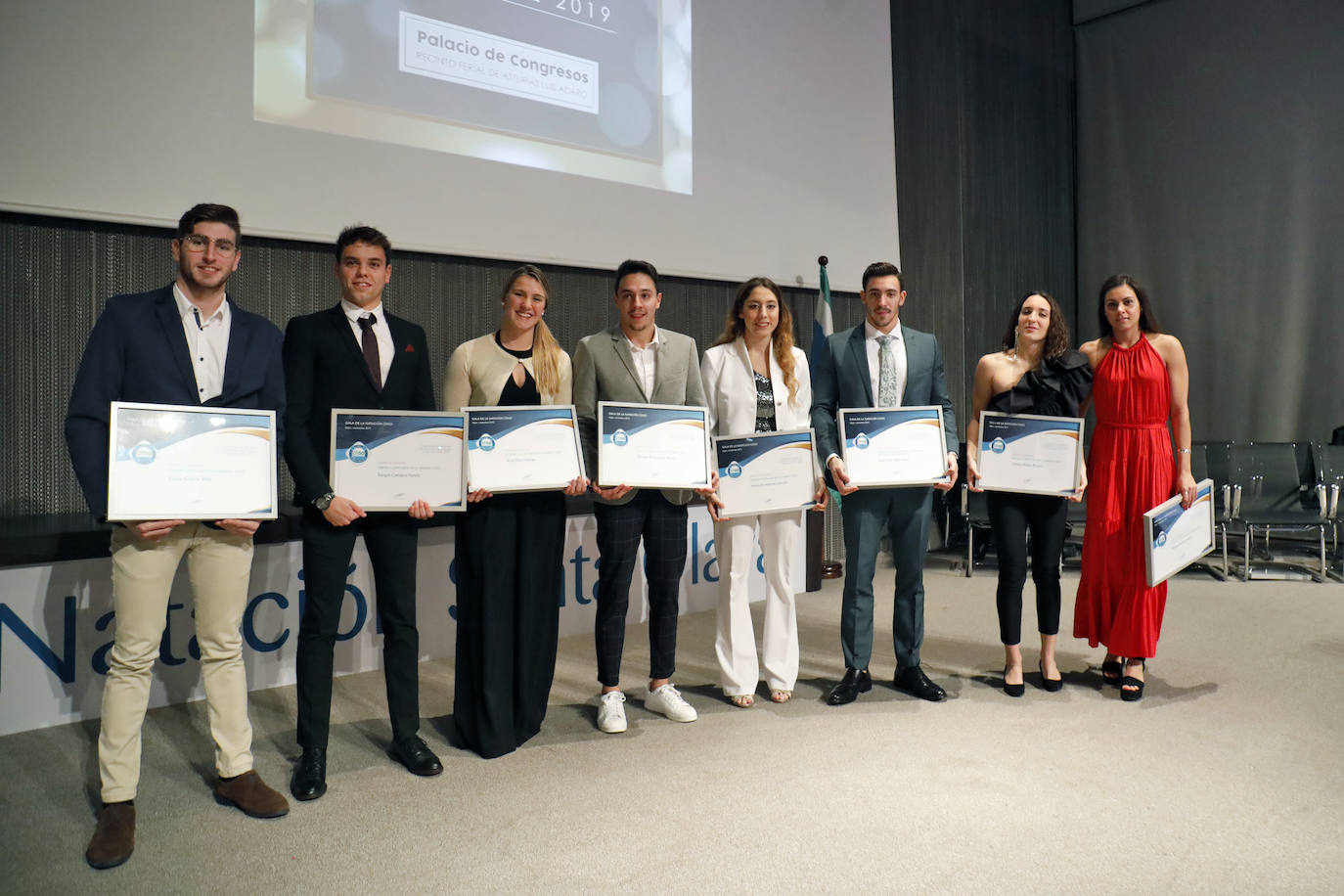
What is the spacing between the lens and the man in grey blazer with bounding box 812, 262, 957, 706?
3150 millimetres

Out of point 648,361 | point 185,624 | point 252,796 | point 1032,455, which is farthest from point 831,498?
point 252,796

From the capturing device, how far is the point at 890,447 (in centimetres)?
306

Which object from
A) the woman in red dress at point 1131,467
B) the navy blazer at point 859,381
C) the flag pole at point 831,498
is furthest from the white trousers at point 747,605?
the flag pole at point 831,498

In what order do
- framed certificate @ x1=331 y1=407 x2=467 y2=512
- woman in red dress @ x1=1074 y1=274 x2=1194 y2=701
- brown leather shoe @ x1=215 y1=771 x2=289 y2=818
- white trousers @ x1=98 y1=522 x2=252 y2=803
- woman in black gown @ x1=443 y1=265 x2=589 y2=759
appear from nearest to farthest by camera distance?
white trousers @ x1=98 y1=522 x2=252 y2=803
brown leather shoe @ x1=215 y1=771 x2=289 y2=818
framed certificate @ x1=331 y1=407 x2=467 y2=512
woman in black gown @ x1=443 y1=265 x2=589 y2=759
woman in red dress @ x1=1074 y1=274 x2=1194 y2=701

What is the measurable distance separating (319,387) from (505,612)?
0.86m

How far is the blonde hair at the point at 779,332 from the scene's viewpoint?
3037mm

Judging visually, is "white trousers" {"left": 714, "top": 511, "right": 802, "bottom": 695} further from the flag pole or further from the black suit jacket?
the flag pole

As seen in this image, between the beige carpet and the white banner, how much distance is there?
0.38 feet

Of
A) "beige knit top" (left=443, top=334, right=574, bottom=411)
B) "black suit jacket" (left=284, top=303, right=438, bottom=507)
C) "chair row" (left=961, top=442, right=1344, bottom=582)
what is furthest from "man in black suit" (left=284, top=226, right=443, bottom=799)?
"chair row" (left=961, top=442, right=1344, bottom=582)

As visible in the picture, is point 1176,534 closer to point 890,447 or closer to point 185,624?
point 890,447

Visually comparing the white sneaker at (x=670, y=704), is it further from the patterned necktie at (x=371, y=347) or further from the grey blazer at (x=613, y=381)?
the patterned necktie at (x=371, y=347)

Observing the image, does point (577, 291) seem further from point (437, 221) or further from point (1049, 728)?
point (1049, 728)

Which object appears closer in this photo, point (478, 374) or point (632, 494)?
point (478, 374)

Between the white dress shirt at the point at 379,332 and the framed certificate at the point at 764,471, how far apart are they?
110 cm
